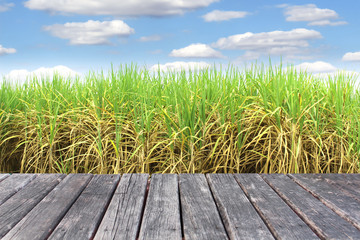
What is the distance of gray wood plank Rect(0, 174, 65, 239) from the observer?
164cm

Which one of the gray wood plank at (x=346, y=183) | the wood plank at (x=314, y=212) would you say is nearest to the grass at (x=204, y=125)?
the gray wood plank at (x=346, y=183)

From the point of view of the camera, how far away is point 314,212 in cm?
173

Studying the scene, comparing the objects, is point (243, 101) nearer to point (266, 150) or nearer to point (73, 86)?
point (266, 150)

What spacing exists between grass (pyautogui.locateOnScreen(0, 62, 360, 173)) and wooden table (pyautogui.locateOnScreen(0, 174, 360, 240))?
3.06 feet

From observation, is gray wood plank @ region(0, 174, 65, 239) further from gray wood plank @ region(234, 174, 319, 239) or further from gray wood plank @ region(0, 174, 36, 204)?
gray wood plank @ region(234, 174, 319, 239)

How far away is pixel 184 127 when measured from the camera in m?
3.12

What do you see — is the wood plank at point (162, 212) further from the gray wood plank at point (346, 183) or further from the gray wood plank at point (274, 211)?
the gray wood plank at point (346, 183)

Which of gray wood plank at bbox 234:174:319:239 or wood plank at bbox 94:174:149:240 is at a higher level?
wood plank at bbox 94:174:149:240

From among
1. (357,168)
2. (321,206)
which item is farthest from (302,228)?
(357,168)

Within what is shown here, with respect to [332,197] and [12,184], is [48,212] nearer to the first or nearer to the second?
[12,184]

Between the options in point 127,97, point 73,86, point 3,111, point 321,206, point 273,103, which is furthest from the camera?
point 73,86

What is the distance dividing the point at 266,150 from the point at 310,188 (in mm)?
1285

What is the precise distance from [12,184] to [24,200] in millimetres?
340

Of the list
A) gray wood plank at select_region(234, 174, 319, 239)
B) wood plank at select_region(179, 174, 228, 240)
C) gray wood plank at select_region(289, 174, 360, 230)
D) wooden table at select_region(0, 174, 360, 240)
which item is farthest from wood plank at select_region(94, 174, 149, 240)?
gray wood plank at select_region(289, 174, 360, 230)
